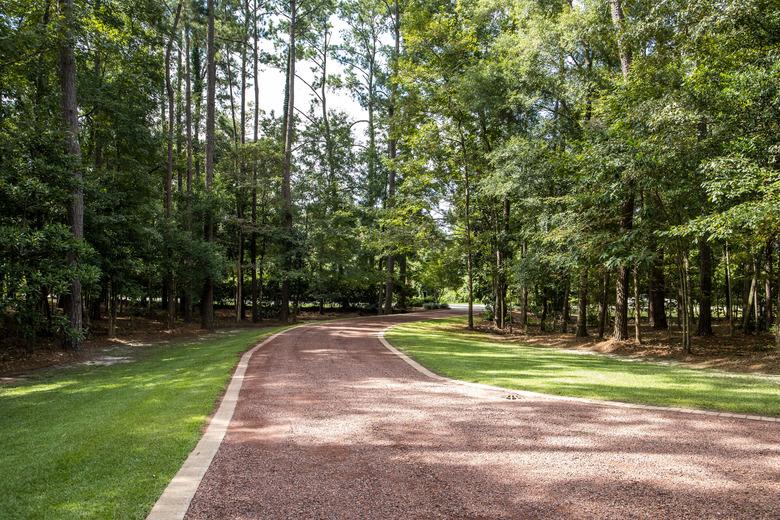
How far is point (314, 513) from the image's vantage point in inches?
125

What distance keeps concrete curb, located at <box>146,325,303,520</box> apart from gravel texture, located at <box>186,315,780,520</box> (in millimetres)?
98

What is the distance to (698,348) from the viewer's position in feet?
45.6

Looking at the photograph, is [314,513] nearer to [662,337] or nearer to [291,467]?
[291,467]

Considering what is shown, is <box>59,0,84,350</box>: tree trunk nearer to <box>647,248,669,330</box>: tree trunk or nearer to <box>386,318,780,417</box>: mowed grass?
<box>386,318,780,417</box>: mowed grass

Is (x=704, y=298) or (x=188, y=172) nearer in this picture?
(x=704, y=298)

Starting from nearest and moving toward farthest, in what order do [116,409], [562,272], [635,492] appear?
[635,492] < [116,409] < [562,272]

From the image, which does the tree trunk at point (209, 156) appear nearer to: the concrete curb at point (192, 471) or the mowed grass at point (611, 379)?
the mowed grass at point (611, 379)

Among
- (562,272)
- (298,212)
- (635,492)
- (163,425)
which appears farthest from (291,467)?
(298,212)

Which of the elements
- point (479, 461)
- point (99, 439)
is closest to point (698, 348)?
point (479, 461)

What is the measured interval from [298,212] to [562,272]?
1755cm

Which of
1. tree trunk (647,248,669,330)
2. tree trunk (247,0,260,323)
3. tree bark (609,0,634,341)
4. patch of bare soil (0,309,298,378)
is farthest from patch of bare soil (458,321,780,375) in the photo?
tree trunk (247,0,260,323)

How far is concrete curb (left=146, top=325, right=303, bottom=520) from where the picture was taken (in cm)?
318

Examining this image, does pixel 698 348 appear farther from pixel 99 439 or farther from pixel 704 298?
pixel 99 439

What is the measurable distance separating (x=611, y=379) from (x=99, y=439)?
27.0 ft
